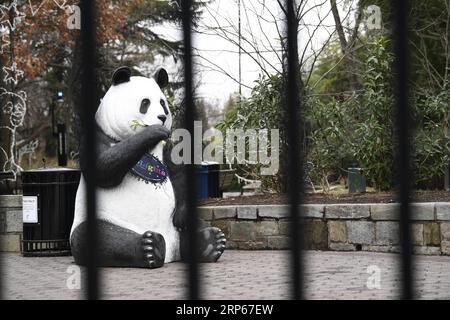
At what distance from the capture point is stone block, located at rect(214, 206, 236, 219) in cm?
858

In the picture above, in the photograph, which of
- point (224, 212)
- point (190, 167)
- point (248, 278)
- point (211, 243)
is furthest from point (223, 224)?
point (190, 167)

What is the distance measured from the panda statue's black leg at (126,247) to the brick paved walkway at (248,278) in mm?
83

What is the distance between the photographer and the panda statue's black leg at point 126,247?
254 inches

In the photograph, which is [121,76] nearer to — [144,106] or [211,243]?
[144,106]

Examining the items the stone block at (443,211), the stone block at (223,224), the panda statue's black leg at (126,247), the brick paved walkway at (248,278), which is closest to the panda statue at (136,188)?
the panda statue's black leg at (126,247)

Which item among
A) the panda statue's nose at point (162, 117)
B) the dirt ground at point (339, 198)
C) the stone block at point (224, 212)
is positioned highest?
the panda statue's nose at point (162, 117)

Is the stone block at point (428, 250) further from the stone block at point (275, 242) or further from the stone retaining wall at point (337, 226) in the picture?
the stone block at point (275, 242)

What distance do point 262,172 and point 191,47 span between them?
A: 8.43 meters

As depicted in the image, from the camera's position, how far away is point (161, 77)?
7.34 m

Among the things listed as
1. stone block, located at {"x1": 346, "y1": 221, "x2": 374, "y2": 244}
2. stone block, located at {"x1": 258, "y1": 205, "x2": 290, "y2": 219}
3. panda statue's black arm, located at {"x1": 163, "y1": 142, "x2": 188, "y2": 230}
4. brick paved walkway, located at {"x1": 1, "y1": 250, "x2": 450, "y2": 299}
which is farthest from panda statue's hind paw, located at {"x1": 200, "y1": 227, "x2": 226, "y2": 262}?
stone block, located at {"x1": 346, "y1": 221, "x2": 374, "y2": 244}

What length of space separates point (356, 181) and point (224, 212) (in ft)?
7.55

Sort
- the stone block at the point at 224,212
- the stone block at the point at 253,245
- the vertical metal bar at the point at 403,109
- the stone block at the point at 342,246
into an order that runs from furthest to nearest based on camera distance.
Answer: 1. the stone block at the point at 224,212
2. the stone block at the point at 253,245
3. the stone block at the point at 342,246
4. the vertical metal bar at the point at 403,109

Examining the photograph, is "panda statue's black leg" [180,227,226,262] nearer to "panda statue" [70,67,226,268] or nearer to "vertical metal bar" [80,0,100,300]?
"panda statue" [70,67,226,268]
